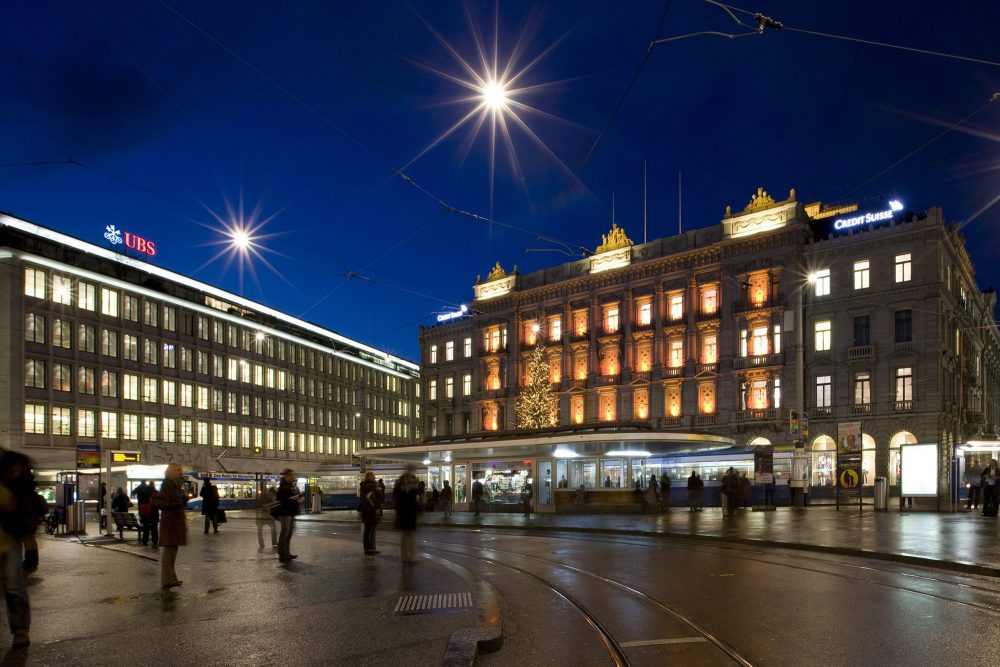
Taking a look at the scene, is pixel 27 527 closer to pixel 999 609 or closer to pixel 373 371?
Answer: pixel 999 609

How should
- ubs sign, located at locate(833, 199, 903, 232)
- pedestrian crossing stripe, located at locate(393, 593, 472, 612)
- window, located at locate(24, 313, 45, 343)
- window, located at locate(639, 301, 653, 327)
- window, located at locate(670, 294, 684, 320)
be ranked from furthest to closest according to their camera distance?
window, located at locate(639, 301, 653, 327) < window, located at locate(670, 294, 684, 320) < window, located at locate(24, 313, 45, 343) < ubs sign, located at locate(833, 199, 903, 232) < pedestrian crossing stripe, located at locate(393, 593, 472, 612)

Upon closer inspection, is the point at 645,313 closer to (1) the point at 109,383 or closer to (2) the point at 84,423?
(1) the point at 109,383

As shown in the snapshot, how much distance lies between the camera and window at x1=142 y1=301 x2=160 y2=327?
7369cm

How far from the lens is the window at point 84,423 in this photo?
65.8m

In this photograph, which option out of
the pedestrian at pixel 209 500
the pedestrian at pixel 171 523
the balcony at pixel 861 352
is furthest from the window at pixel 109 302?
the pedestrian at pixel 171 523

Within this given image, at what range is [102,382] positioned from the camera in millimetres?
Result: 68312

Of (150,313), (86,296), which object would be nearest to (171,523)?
(86,296)

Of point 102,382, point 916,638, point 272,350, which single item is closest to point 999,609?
point 916,638

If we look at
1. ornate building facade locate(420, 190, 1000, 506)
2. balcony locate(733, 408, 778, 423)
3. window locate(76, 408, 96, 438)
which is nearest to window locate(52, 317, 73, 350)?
window locate(76, 408, 96, 438)

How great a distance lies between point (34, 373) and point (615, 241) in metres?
43.9

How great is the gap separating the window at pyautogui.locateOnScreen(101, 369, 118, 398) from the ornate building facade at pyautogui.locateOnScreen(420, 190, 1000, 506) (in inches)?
1189

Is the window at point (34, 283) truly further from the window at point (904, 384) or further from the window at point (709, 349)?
the window at point (904, 384)

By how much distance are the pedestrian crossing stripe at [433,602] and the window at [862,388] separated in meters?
47.9

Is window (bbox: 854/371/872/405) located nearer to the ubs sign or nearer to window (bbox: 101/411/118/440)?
the ubs sign
